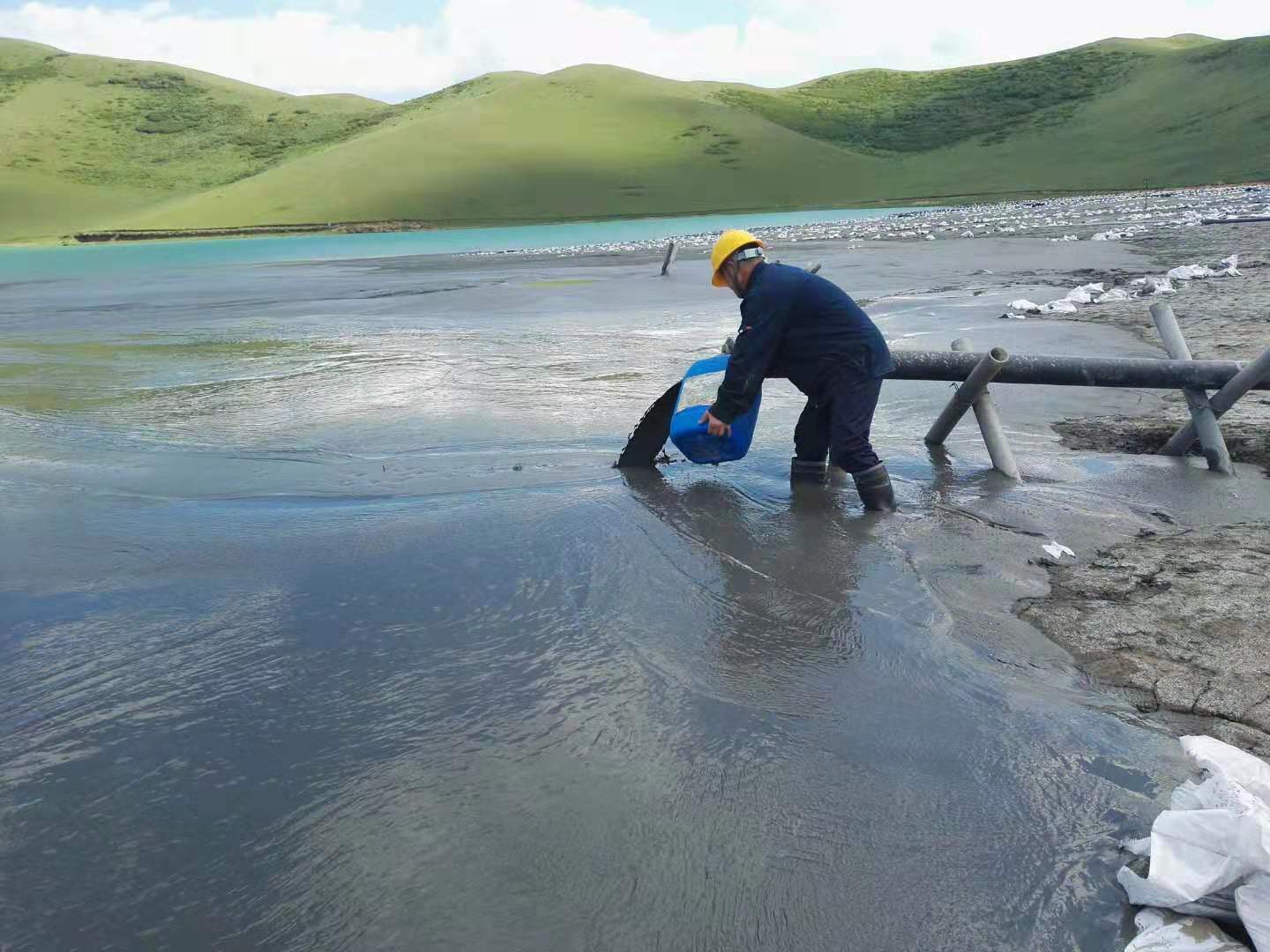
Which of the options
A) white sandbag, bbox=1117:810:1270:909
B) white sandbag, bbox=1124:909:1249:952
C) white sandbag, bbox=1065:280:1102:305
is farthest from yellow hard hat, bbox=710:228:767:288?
white sandbag, bbox=1065:280:1102:305

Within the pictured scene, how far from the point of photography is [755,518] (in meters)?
5.76

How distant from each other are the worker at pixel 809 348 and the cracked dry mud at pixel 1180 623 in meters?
1.41

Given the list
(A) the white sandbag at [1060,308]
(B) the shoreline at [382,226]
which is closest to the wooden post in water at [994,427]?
(A) the white sandbag at [1060,308]

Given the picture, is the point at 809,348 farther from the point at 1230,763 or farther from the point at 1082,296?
the point at 1082,296

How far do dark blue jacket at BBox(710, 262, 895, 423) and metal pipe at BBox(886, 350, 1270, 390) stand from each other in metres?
0.68

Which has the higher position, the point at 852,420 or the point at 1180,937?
the point at 852,420

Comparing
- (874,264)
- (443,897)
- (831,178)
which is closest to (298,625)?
(443,897)

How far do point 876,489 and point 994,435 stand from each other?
1.27m

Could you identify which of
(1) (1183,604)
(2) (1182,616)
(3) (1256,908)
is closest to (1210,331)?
(1) (1183,604)

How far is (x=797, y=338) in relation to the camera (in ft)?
19.1

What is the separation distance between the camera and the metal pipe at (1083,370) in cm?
635

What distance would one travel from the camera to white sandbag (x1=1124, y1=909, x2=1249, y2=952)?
2234 mm

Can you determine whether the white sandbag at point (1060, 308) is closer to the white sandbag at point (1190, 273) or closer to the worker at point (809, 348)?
the white sandbag at point (1190, 273)

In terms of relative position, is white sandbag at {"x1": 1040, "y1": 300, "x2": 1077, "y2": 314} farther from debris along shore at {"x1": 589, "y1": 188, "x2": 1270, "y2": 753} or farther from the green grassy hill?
the green grassy hill
